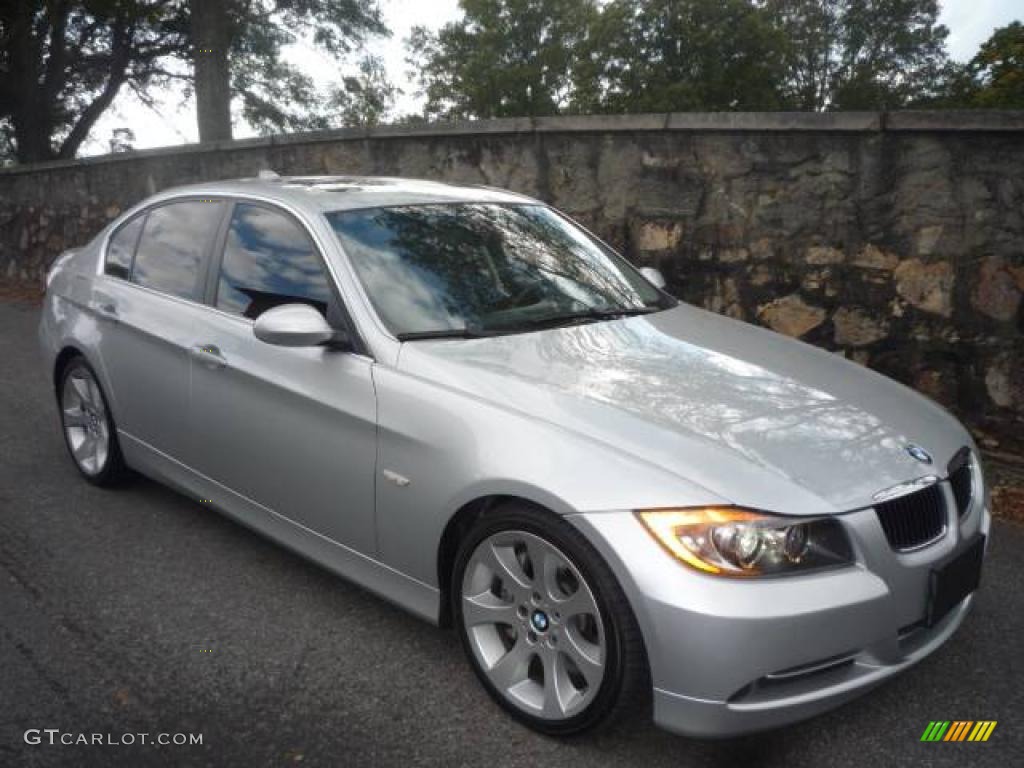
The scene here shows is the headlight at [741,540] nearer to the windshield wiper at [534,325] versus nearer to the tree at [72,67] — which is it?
the windshield wiper at [534,325]

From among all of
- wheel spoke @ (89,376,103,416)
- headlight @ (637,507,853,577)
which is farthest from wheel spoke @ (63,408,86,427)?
headlight @ (637,507,853,577)

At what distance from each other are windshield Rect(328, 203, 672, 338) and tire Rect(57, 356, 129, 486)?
1.88 meters

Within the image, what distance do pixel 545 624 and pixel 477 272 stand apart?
1.42 metres

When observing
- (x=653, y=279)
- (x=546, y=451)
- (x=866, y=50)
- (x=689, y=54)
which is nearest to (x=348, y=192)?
(x=653, y=279)

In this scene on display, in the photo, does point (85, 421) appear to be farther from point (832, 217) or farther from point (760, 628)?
point (832, 217)

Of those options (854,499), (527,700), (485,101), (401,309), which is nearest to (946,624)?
(854,499)

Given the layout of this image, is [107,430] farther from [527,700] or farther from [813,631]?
[813,631]

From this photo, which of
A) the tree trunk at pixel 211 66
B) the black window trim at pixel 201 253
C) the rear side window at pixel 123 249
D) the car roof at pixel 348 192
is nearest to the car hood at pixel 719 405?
the car roof at pixel 348 192

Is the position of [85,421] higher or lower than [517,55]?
lower

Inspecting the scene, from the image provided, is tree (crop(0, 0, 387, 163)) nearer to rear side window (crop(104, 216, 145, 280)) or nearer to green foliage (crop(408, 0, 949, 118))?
rear side window (crop(104, 216, 145, 280))

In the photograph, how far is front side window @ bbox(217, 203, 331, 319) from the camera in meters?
3.46

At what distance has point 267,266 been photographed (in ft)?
12.1

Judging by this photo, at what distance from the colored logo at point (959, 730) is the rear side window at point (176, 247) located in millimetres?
3206

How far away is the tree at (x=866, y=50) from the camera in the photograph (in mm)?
47344
